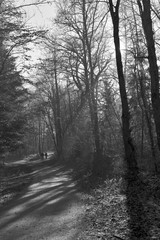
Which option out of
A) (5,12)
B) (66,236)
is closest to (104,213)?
(66,236)

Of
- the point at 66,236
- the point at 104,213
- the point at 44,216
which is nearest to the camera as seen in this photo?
the point at 66,236

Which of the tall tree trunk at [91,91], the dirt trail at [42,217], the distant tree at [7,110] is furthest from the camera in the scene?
the tall tree trunk at [91,91]

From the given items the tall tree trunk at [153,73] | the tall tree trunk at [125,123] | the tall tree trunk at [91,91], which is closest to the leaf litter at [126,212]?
the tall tree trunk at [125,123]

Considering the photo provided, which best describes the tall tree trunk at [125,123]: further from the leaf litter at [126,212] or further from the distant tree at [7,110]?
the distant tree at [7,110]

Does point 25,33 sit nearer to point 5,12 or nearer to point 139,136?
point 5,12

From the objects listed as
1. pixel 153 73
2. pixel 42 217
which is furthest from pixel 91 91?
pixel 42 217

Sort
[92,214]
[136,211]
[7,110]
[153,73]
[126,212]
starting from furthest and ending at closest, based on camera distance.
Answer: [7,110], [153,73], [92,214], [126,212], [136,211]

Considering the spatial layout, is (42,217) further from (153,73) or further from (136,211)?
(153,73)

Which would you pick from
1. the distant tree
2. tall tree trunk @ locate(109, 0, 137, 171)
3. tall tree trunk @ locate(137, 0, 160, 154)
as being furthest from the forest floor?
the distant tree

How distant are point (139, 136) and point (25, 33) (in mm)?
18910

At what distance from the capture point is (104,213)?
8.56 meters

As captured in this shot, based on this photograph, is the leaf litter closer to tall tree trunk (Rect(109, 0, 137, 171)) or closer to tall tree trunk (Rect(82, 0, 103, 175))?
tall tree trunk (Rect(109, 0, 137, 171))

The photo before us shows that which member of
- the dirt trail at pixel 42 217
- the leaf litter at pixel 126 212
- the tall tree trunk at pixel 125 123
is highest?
the tall tree trunk at pixel 125 123

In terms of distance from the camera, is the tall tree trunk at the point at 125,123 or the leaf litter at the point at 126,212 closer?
the leaf litter at the point at 126,212
